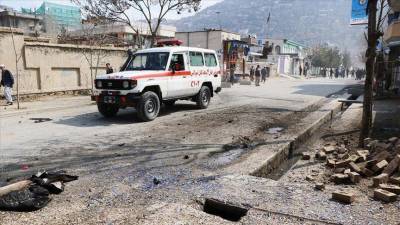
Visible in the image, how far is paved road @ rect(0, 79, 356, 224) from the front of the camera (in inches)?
175

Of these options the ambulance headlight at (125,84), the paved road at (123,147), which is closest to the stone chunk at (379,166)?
the paved road at (123,147)

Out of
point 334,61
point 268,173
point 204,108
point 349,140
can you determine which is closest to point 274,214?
point 268,173

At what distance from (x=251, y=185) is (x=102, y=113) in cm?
715

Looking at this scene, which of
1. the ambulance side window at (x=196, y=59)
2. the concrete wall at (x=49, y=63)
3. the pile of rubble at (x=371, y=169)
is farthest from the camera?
the concrete wall at (x=49, y=63)

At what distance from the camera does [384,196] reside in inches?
164

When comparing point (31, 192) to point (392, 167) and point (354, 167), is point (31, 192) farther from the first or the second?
point (392, 167)

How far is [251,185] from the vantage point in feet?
15.4

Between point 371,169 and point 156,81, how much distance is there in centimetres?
645

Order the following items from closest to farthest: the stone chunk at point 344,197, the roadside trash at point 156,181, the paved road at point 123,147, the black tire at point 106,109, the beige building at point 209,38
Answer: the stone chunk at point 344,197
the paved road at point 123,147
the roadside trash at point 156,181
the black tire at point 106,109
the beige building at point 209,38

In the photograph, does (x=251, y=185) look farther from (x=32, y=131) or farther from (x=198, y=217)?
(x=32, y=131)

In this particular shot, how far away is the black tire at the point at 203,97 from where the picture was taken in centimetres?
1242

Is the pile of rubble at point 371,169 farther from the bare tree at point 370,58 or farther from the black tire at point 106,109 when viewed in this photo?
the black tire at point 106,109

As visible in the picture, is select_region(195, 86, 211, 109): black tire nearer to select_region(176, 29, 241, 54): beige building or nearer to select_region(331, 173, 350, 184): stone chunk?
select_region(331, 173, 350, 184): stone chunk

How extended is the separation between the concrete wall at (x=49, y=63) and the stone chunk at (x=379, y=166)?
12.9m
